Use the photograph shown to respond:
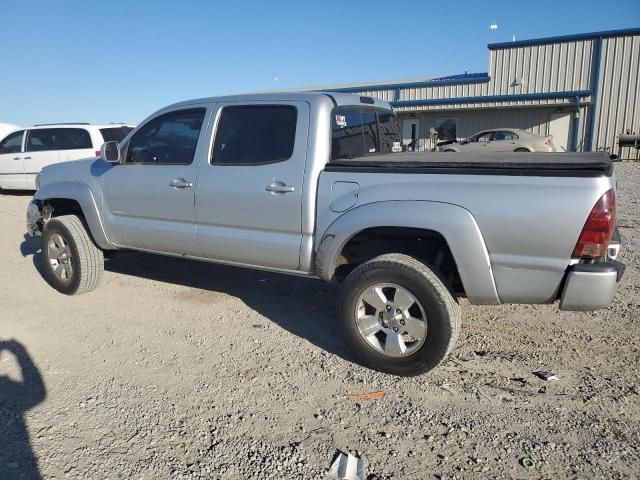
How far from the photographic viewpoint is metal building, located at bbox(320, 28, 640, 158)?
23438mm

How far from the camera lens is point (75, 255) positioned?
5.18 m

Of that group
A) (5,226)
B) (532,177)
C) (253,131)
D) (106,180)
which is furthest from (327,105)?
(5,226)

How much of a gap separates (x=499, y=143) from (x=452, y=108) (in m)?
7.35

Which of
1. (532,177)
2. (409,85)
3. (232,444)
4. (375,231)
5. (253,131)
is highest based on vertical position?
(409,85)

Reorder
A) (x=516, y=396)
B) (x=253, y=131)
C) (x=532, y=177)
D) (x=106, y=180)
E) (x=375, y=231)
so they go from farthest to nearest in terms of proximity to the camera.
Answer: (x=106, y=180) → (x=253, y=131) → (x=375, y=231) → (x=516, y=396) → (x=532, y=177)

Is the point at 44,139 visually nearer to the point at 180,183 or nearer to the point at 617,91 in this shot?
the point at 180,183

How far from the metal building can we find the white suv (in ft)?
63.5

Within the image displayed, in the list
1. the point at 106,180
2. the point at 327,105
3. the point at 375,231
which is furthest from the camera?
the point at 106,180

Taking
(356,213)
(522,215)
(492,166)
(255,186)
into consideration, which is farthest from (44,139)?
(522,215)

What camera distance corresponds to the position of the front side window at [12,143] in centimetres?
1325

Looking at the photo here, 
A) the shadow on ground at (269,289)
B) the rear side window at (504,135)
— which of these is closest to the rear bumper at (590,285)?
the shadow on ground at (269,289)

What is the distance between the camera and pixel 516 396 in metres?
3.27

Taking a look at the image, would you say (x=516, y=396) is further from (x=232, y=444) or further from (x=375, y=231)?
(x=232, y=444)

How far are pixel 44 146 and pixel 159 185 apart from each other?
10156 mm
